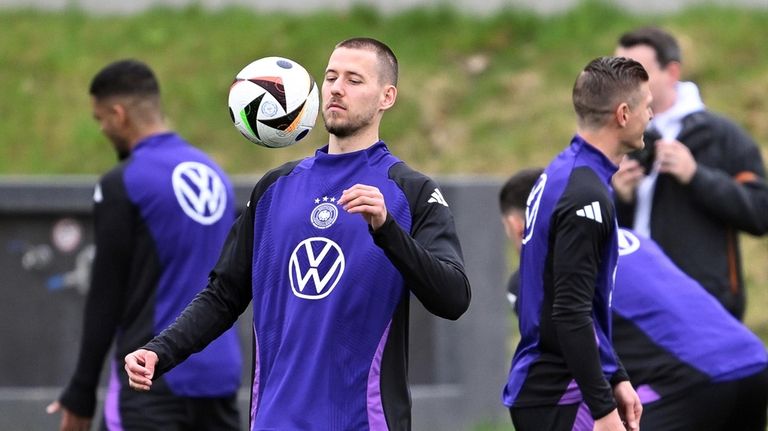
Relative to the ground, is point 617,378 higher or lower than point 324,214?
lower

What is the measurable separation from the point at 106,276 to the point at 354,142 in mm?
2158

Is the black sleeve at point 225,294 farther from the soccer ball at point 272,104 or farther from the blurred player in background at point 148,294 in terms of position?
the blurred player in background at point 148,294

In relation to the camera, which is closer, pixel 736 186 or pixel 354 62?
pixel 354 62

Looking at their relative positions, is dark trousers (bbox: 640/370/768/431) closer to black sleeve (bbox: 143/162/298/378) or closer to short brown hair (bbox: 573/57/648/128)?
short brown hair (bbox: 573/57/648/128)

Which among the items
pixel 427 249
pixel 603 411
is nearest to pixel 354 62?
pixel 427 249

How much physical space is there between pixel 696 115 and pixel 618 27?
772cm

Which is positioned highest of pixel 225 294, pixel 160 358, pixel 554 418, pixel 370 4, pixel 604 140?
pixel 370 4

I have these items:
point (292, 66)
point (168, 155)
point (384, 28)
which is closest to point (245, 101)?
point (292, 66)

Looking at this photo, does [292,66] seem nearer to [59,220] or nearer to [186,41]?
[59,220]

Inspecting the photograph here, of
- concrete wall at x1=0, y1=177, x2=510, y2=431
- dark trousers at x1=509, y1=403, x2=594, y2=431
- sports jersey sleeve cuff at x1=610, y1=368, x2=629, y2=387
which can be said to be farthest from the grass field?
sports jersey sleeve cuff at x1=610, y1=368, x2=629, y2=387

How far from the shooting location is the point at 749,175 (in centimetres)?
754

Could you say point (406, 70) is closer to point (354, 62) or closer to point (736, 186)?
point (736, 186)

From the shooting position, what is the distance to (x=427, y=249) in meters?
4.67

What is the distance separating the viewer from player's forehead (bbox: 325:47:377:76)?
4.90m
